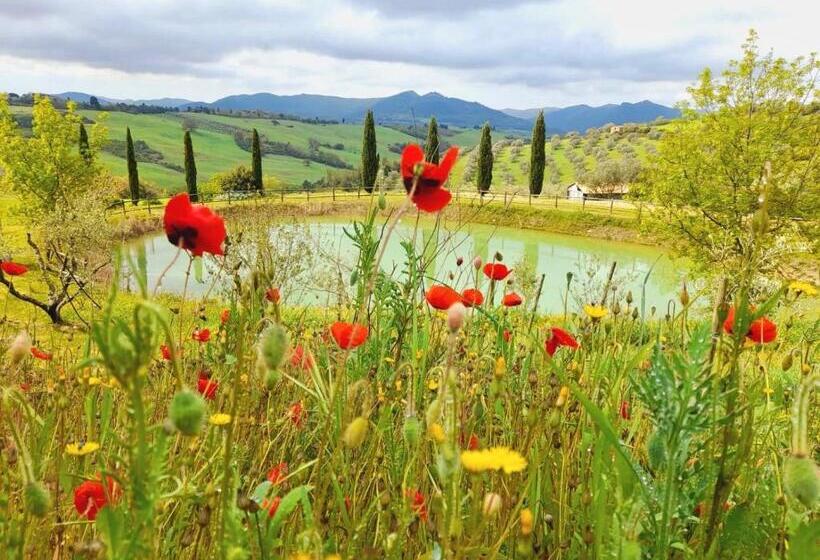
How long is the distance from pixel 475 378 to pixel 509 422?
1.32 ft

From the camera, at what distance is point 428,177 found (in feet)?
3.89

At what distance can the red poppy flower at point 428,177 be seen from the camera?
1146mm

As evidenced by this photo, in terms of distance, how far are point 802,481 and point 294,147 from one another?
120 m

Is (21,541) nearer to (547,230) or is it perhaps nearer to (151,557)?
(151,557)

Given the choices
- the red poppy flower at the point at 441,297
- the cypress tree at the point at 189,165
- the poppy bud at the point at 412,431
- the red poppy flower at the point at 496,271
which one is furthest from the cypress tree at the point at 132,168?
the poppy bud at the point at 412,431

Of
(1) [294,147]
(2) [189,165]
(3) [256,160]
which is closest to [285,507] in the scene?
(2) [189,165]

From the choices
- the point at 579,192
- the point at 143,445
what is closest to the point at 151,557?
the point at 143,445

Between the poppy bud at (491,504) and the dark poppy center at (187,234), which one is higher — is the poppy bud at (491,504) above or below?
below

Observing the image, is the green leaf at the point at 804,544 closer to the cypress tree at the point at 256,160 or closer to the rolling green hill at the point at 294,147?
the rolling green hill at the point at 294,147

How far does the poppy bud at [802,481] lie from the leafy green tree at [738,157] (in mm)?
13398

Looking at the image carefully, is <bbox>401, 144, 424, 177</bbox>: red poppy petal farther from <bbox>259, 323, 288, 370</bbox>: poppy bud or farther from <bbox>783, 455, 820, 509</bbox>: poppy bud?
<bbox>783, 455, 820, 509</bbox>: poppy bud

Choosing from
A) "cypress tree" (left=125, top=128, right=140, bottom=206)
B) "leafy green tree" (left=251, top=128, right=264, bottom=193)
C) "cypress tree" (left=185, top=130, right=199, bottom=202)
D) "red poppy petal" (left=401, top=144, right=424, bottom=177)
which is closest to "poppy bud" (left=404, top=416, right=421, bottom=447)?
"red poppy petal" (left=401, top=144, right=424, bottom=177)

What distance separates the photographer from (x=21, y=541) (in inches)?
32.3

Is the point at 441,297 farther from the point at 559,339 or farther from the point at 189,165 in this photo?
the point at 189,165
